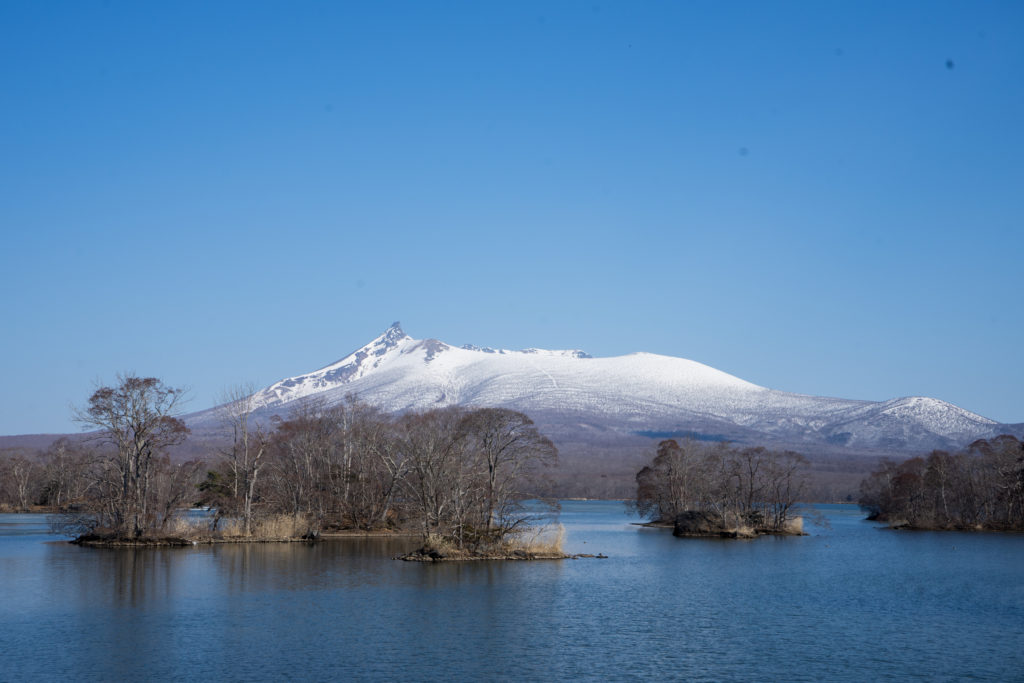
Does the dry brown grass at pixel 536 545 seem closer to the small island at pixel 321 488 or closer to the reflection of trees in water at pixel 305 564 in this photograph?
the small island at pixel 321 488

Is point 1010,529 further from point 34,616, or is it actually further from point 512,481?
point 34,616

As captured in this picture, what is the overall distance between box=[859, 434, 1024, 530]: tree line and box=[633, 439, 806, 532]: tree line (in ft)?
34.6

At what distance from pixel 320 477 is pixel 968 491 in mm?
50977

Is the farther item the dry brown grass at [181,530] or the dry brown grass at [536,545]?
the dry brown grass at [181,530]

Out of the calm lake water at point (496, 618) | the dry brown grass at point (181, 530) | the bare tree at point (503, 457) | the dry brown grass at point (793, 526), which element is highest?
the bare tree at point (503, 457)

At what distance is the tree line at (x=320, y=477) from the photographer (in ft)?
148

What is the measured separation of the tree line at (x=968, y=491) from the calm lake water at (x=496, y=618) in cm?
2968

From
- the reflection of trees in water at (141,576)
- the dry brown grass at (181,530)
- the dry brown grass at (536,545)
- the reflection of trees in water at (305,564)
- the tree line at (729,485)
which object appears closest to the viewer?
the reflection of trees in water at (141,576)

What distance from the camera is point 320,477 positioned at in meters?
61.9

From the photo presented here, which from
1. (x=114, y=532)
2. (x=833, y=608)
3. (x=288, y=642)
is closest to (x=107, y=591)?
(x=288, y=642)

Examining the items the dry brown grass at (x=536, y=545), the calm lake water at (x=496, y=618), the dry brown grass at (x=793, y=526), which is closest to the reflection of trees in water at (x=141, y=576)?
the calm lake water at (x=496, y=618)

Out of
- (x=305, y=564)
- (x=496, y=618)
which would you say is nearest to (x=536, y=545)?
(x=305, y=564)

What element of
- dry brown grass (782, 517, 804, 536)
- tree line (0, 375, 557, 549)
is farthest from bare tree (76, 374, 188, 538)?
dry brown grass (782, 517, 804, 536)

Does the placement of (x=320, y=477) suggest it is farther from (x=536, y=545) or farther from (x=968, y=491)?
(x=968, y=491)
